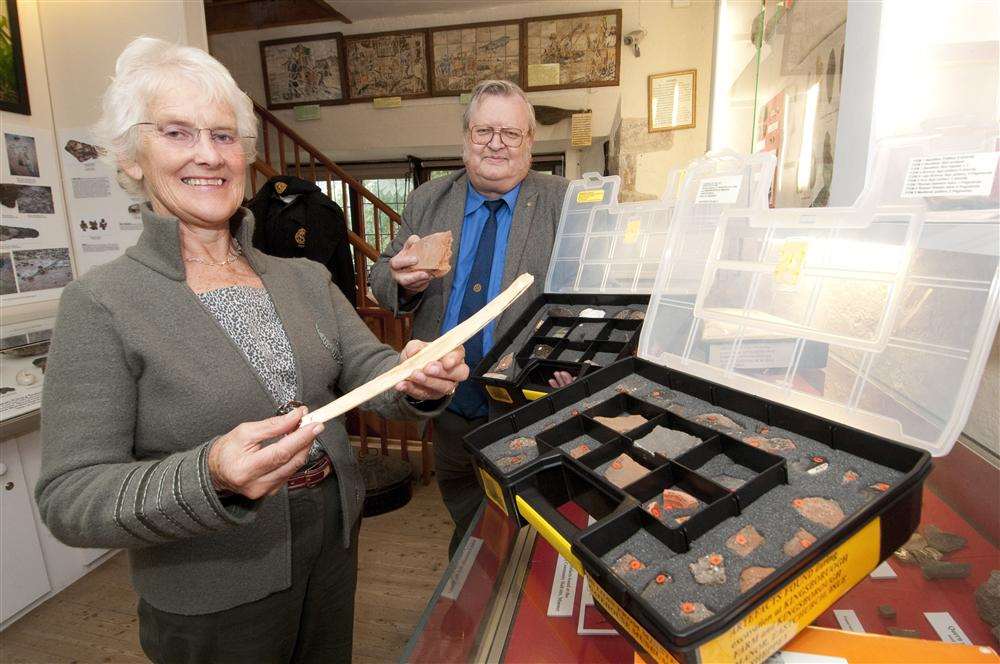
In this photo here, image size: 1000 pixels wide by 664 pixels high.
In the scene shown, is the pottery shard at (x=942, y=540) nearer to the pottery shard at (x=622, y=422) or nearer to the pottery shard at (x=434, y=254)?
the pottery shard at (x=622, y=422)

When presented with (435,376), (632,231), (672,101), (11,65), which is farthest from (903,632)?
(672,101)

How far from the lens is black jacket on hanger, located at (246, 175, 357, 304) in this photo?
2.87m

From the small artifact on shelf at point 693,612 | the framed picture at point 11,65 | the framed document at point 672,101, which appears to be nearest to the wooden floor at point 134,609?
the small artifact on shelf at point 693,612

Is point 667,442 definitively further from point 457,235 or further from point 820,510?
point 457,235

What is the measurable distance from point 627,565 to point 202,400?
77cm

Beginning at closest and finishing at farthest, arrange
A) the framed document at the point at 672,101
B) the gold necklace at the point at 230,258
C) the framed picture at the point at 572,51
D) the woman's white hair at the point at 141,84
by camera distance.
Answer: the woman's white hair at the point at 141,84
the gold necklace at the point at 230,258
the framed document at the point at 672,101
the framed picture at the point at 572,51

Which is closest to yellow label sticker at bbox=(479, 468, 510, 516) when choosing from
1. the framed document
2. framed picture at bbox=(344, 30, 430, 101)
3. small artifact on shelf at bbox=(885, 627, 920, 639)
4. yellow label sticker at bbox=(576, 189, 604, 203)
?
small artifact on shelf at bbox=(885, 627, 920, 639)

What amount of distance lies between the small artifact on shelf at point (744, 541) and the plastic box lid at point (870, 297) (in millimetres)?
237

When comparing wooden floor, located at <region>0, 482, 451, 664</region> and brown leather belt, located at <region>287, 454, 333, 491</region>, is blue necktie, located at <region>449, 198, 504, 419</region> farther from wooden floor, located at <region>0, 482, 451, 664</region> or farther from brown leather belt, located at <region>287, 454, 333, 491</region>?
wooden floor, located at <region>0, 482, 451, 664</region>

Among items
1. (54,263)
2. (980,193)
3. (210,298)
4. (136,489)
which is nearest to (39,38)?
(54,263)

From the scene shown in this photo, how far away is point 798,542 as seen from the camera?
583 millimetres

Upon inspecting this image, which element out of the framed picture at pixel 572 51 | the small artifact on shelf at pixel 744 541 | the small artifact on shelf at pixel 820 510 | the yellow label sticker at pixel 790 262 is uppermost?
the framed picture at pixel 572 51

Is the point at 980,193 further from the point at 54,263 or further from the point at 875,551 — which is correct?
the point at 54,263

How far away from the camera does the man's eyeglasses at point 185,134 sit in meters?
0.97
